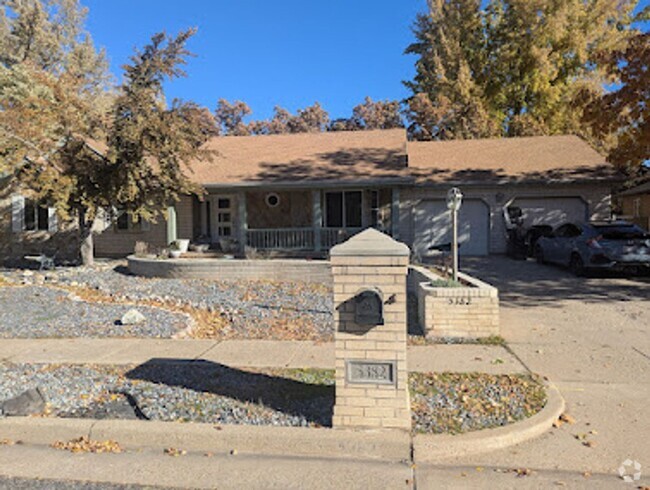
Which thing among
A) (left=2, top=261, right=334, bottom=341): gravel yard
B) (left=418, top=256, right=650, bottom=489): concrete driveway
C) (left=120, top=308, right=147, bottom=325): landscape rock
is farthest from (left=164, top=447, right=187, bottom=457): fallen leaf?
(left=120, top=308, right=147, bottom=325): landscape rock

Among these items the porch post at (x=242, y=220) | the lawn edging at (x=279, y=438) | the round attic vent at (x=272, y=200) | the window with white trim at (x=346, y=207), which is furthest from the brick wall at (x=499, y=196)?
the lawn edging at (x=279, y=438)

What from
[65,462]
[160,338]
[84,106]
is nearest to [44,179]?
[84,106]

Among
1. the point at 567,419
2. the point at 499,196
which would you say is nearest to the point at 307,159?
the point at 499,196

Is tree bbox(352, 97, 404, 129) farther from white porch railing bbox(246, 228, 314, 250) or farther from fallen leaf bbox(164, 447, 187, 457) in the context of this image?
fallen leaf bbox(164, 447, 187, 457)

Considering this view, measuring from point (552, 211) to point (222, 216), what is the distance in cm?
1195

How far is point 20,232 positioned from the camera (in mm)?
18562

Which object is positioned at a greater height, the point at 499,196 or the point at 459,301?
the point at 499,196

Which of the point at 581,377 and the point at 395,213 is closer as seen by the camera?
the point at 581,377

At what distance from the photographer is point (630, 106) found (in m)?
14.8

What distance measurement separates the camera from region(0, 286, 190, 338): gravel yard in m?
7.60

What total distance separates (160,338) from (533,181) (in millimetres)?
14269

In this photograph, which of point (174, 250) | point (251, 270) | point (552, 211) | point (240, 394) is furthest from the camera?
point (552, 211)

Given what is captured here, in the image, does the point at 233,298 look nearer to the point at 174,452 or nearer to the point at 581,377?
the point at 174,452

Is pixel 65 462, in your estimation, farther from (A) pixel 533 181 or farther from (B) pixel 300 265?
(A) pixel 533 181
